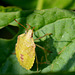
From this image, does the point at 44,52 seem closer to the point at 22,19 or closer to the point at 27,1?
the point at 22,19

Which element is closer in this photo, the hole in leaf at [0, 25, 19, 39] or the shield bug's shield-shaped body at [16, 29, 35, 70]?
the shield bug's shield-shaped body at [16, 29, 35, 70]

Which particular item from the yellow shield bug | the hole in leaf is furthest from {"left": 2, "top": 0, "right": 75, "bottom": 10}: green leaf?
the yellow shield bug

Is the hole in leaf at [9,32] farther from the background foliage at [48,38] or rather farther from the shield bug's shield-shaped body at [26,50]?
the shield bug's shield-shaped body at [26,50]

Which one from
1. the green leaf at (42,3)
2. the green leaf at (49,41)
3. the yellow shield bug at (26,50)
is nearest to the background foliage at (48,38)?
the green leaf at (49,41)

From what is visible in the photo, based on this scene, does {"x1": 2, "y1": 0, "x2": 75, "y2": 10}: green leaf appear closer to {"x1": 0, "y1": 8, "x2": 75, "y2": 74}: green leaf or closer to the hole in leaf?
the hole in leaf

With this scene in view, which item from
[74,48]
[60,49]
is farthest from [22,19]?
[74,48]

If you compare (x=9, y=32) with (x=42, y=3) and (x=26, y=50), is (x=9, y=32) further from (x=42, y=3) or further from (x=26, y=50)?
(x=42, y=3)

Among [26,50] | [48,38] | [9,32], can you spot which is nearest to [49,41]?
[48,38]
